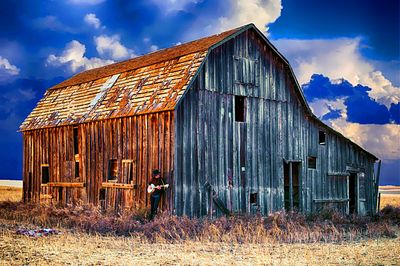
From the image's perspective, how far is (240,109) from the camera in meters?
22.2

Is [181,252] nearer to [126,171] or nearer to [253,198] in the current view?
[126,171]

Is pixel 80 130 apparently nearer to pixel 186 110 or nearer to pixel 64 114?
pixel 64 114

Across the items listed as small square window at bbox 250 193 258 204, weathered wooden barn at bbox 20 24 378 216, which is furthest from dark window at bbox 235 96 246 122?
small square window at bbox 250 193 258 204

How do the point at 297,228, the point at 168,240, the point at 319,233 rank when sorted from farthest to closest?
1. the point at 297,228
2. the point at 319,233
3. the point at 168,240

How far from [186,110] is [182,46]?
5636 millimetres

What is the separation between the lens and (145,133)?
67.6 ft

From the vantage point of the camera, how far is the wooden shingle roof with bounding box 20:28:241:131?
67.0 ft

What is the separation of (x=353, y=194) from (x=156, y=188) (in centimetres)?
1308

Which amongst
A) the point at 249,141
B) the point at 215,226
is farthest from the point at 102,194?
the point at 215,226

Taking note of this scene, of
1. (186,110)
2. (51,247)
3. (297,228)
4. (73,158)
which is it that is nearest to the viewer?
(51,247)

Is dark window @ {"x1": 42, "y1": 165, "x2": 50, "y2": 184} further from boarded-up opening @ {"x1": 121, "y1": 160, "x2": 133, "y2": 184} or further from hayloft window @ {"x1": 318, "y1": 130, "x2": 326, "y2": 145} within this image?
hayloft window @ {"x1": 318, "y1": 130, "x2": 326, "y2": 145}

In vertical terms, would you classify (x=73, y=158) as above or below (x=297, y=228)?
above

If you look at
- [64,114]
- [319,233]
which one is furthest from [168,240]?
[64,114]

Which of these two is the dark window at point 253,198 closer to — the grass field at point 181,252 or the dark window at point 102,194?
the dark window at point 102,194
